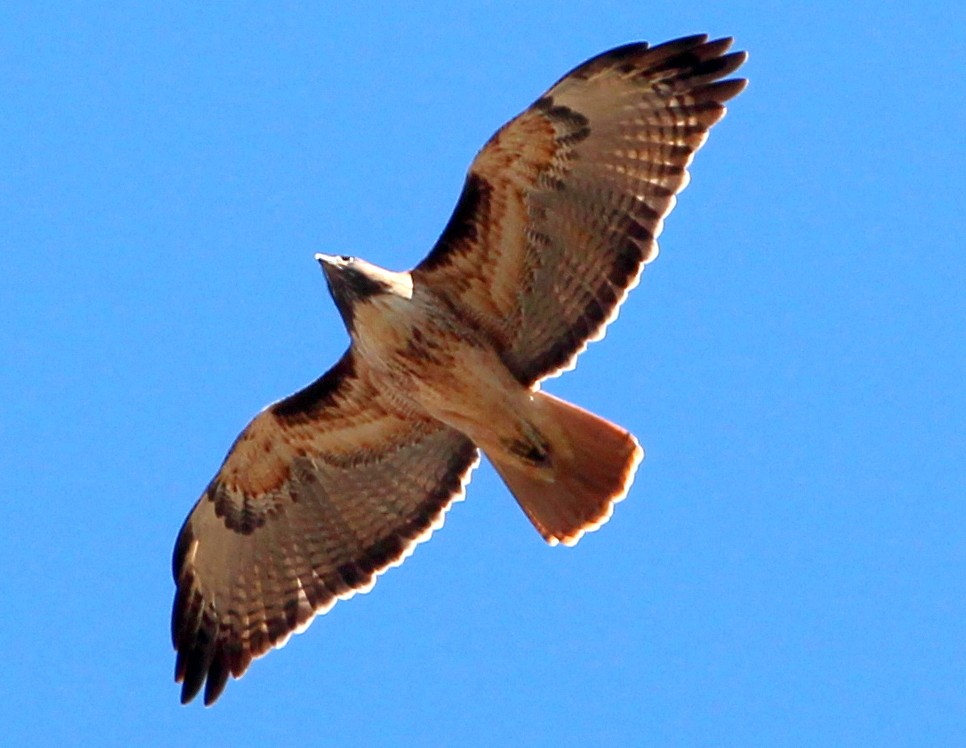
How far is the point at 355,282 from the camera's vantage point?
10.1 metres

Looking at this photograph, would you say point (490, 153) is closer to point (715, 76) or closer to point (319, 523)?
point (715, 76)

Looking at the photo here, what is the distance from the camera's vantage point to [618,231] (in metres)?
10.2

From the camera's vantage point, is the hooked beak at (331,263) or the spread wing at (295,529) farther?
the spread wing at (295,529)

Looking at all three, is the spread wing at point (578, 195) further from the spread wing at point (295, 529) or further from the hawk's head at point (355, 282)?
the spread wing at point (295, 529)

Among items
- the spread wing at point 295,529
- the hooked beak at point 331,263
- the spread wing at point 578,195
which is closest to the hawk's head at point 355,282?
the hooked beak at point 331,263

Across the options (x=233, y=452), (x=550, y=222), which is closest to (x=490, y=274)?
(x=550, y=222)

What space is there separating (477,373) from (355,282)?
2.80 ft

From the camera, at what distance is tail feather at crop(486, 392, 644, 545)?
1027 centimetres

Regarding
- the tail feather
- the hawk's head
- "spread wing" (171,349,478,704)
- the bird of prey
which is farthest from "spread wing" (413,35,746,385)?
"spread wing" (171,349,478,704)

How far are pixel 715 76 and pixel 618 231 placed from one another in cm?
98

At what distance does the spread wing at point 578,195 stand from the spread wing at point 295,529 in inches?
42.3

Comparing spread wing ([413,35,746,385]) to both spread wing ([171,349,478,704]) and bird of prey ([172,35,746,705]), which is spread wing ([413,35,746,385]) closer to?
bird of prey ([172,35,746,705])

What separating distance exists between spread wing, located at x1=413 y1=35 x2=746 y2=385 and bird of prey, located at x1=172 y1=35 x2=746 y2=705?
0.4 inches

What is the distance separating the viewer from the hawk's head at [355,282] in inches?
400
